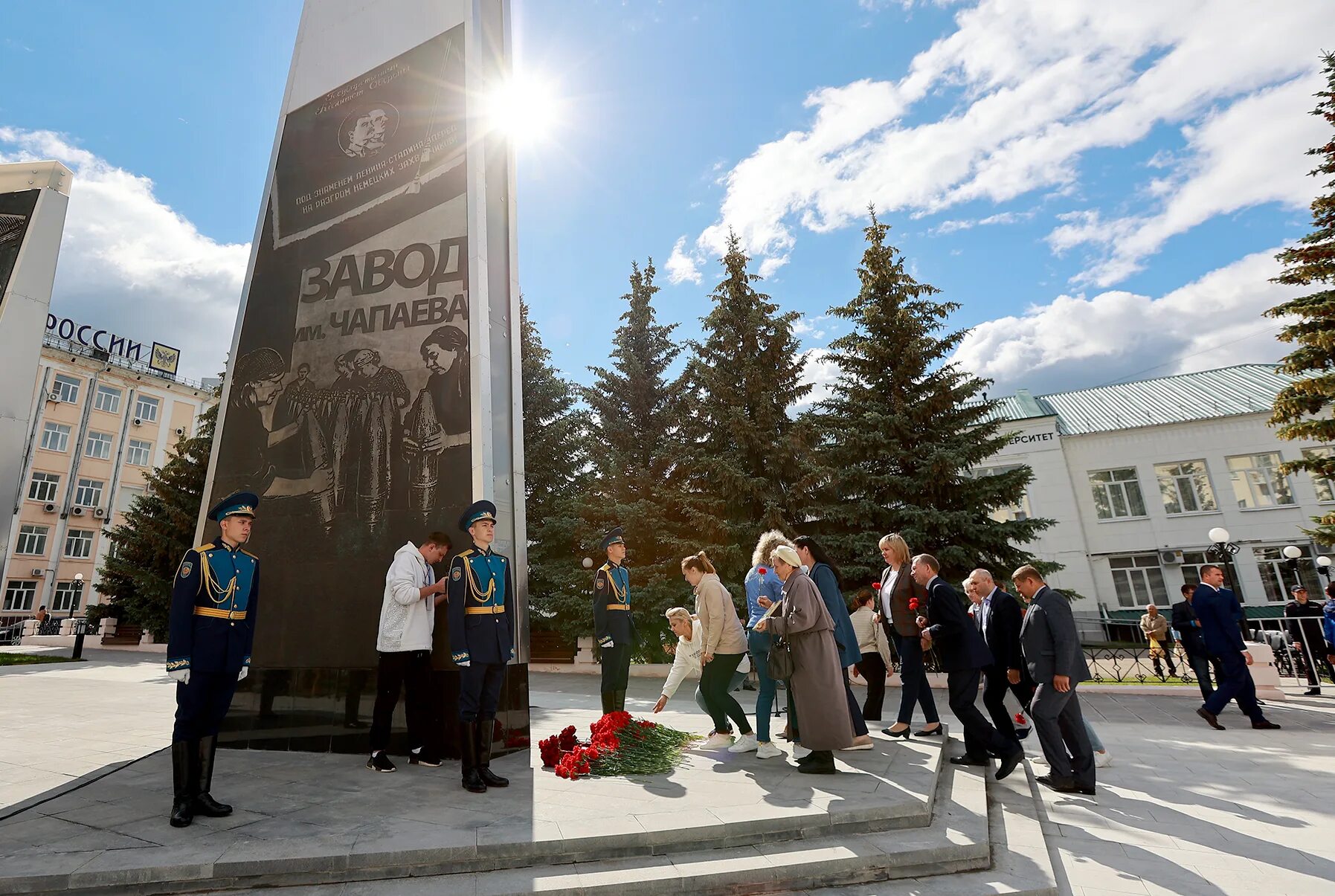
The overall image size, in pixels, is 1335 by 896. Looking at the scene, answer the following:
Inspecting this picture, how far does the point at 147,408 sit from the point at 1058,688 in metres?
51.9

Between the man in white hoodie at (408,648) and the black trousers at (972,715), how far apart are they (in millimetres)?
4675

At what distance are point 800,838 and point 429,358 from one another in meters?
A: 5.46

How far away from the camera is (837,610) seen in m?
6.07

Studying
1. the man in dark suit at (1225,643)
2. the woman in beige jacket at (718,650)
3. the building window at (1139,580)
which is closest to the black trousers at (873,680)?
the woman in beige jacket at (718,650)

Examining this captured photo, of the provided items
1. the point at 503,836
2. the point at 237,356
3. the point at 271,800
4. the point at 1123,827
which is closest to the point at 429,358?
the point at 237,356

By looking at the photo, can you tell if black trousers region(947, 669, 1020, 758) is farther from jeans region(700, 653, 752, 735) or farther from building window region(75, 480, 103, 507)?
building window region(75, 480, 103, 507)

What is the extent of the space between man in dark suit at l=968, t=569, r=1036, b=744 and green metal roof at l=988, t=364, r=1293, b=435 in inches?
920

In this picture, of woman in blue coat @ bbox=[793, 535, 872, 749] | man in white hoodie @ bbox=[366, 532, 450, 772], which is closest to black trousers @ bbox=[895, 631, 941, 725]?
woman in blue coat @ bbox=[793, 535, 872, 749]

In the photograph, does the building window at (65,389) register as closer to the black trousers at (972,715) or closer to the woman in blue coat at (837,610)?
the woman in blue coat at (837,610)

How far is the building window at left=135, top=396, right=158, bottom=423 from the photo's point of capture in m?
40.8

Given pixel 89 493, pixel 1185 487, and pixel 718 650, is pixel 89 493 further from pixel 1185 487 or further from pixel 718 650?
pixel 1185 487

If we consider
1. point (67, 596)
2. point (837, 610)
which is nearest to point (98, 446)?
point (67, 596)

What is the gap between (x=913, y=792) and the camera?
4605 mm

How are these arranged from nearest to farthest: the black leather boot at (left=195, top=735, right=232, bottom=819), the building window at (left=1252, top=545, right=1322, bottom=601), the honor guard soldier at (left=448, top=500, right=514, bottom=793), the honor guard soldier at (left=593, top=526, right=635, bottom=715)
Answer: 1. the black leather boot at (left=195, top=735, right=232, bottom=819)
2. the honor guard soldier at (left=448, top=500, right=514, bottom=793)
3. the honor guard soldier at (left=593, top=526, right=635, bottom=715)
4. the building window at (left=1252, top=545, right=1322, bottom=601)
